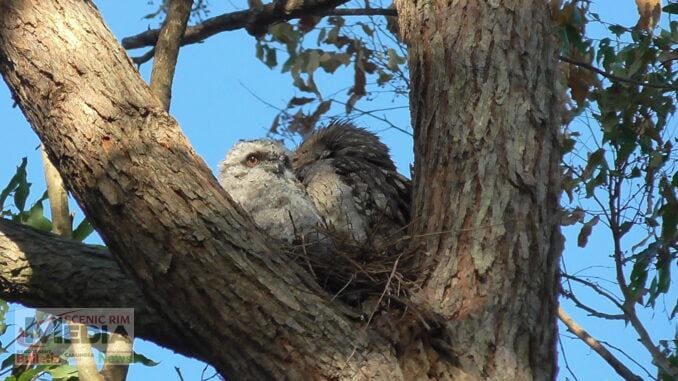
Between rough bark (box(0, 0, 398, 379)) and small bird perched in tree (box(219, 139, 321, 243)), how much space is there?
110cm

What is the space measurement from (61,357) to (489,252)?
1.90m

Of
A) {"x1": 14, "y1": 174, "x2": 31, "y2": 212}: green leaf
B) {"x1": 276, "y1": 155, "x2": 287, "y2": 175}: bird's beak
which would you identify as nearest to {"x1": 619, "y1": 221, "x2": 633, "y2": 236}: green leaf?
{"x1": 276, "y1": 155, "x2": 287, "y2": 175}: bird's beak

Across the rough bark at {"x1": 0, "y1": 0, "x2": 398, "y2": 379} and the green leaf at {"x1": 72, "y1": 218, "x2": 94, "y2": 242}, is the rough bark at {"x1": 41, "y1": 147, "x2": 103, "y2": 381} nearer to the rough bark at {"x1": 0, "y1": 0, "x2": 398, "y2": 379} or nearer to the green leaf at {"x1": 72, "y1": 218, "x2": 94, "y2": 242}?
the green leaf at {"x1": 72, "y1": 218, "x2": 94, "y2": 242}

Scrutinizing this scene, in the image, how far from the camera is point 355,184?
16.0 feet

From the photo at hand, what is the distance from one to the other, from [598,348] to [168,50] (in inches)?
99.7

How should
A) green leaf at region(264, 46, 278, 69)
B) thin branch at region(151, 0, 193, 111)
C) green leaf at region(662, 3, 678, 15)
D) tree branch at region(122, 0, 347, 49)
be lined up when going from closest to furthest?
thin branch at region(151, 0, 193, 111)
green leaf at region(662, 3, 678, 15)
tree branch at region(122, 0, 347, 49)
green leaf at region(264, 46, 278, 69)

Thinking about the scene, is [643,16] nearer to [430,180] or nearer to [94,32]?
[430,180]

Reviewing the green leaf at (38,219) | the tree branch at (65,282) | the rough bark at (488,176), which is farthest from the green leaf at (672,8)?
the green leaf at (38,219)

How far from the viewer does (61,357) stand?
4.11 m

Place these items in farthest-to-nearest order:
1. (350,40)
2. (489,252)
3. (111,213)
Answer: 1. (350,40)
2. (489,252)
3. (111,213)

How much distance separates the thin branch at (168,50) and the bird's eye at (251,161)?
2.52 feet

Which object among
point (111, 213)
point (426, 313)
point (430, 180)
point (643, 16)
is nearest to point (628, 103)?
point (643, 16)

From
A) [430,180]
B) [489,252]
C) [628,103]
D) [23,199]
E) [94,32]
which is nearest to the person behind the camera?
[94,32]

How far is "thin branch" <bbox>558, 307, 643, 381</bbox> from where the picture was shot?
4.37 metres
